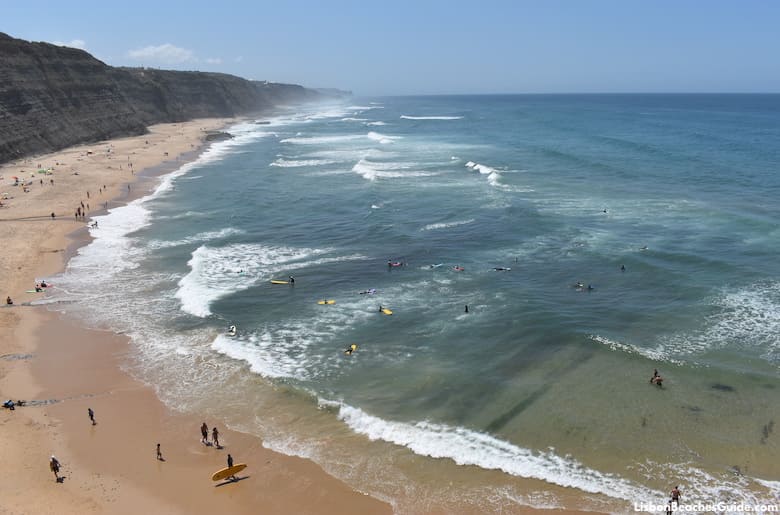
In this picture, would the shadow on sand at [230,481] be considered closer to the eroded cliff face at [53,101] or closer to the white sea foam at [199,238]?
the white sea foam at [199,238]

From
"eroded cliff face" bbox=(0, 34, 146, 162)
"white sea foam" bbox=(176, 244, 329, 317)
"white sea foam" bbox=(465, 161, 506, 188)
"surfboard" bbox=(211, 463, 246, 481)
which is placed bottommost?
"surfboard" bbox=(211, 463, 246, 481)

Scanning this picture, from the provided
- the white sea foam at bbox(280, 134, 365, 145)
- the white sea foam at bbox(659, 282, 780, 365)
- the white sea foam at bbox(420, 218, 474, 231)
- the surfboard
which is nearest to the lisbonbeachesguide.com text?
the white sea foam at bbox(659, 282, 780, 365)

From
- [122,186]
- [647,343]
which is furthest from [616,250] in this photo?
[122,186]

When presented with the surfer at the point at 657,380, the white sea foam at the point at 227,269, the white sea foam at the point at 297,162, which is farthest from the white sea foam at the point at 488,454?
the white sea foam at the point at 297,162

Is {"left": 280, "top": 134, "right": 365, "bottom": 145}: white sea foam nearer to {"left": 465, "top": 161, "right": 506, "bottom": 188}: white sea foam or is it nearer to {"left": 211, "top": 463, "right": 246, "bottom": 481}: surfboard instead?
{"left": 465, "top": 161, "right": 506, "bottom": 188}: white sea foam

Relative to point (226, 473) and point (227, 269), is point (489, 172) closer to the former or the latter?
point (227, 269)

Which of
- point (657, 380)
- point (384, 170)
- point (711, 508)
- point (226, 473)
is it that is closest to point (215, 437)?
point (226, 473)

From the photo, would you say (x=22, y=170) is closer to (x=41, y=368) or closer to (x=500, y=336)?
(x=41, y=368)
